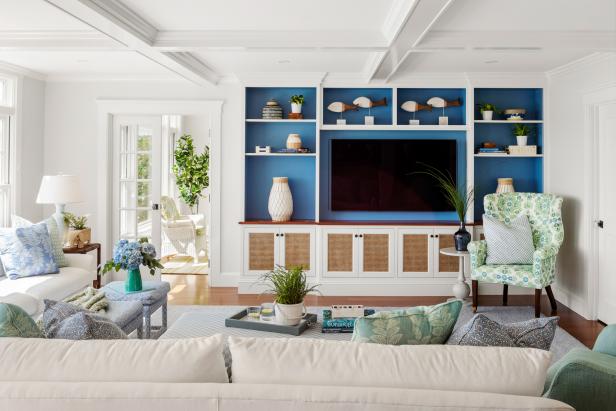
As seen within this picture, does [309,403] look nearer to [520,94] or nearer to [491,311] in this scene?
[491,311]

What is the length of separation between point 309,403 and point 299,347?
0.22 m

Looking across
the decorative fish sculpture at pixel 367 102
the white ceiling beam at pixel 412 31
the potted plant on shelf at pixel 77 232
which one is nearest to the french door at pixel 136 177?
the potted plant on shelf at pixel 77 232

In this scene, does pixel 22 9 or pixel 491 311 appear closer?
pixel 22 9

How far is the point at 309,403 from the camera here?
1.44 meters

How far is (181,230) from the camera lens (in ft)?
25.2

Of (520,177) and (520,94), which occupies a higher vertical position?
(520,94)

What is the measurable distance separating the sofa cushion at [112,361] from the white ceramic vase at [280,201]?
427cm

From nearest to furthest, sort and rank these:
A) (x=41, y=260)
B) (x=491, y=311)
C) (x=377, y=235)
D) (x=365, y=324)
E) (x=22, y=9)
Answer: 1. (x=365, y=324)
2. (x=22, y=9)
3. (x=41, y=260)
4. (x=491, y=311)
5. (x=377, y=235)

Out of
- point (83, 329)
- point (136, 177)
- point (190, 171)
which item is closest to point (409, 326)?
point (83, 329)

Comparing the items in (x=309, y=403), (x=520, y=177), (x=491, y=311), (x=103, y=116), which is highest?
(x=103, y=116)

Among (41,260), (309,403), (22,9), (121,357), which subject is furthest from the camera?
(41,260)

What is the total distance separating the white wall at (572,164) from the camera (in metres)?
4.96

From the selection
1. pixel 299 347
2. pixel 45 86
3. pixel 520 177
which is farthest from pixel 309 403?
pixel 45 86

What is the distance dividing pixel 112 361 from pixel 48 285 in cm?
301
